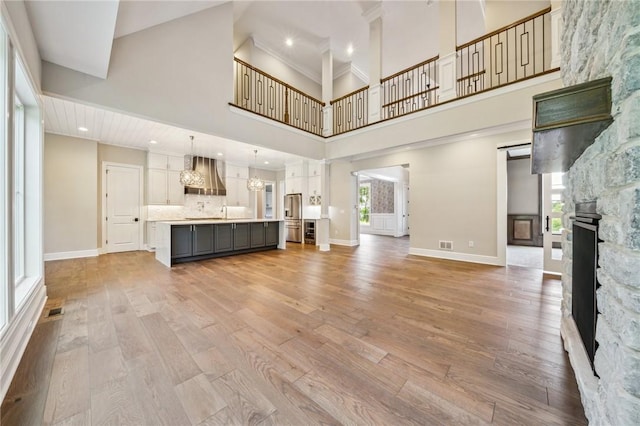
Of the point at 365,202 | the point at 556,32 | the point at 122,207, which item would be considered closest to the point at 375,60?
the point at 556,32

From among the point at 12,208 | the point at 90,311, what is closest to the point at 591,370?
the point at 12,208

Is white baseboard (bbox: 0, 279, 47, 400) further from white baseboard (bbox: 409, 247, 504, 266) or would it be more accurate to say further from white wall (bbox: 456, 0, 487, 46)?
white wall (bbox: 456, 0, 487, 46)

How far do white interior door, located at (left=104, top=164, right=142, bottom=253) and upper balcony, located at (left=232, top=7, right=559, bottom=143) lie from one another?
143 inches

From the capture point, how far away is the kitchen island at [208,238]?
503 cm

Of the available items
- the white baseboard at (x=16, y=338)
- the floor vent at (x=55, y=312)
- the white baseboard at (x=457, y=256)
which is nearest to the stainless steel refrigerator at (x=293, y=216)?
the white baseboard at (x=457, y=256)

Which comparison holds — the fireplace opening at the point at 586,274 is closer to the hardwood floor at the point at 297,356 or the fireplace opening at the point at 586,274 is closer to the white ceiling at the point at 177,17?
the hardwood floor at the point at 297,356

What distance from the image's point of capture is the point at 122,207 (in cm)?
652

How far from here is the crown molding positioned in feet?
24.3

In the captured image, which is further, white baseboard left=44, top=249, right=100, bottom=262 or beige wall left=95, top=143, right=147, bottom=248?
beige wall left=95, top=143, right=147, bottom=248

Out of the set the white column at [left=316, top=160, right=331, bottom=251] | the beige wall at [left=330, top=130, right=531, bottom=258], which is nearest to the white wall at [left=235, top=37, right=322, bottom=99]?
the white column at [left=316, top=160, right=331, bottom=251]

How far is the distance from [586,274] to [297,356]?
1.99 meters

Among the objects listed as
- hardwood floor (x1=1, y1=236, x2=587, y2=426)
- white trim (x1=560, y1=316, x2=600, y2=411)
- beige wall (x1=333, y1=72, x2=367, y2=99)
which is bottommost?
hardwood floor (x1=1, y1=236, x2=587, y2=426)

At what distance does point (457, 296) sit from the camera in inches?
125

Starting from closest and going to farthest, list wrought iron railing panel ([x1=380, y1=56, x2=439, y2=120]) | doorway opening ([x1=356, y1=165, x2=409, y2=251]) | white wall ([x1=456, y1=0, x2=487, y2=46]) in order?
wrought iron railing panel ([x1=380, y1=56, x2=439, y2=120]), white wall ([x1=456, y1=0, x2=487, y2=46]), doorway opening ([x1=356, y1=165, x2=409, y2=251])
